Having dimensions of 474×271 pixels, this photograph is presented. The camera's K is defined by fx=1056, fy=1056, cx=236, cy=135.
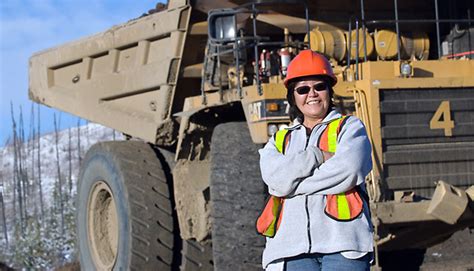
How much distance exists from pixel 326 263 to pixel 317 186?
287 mm

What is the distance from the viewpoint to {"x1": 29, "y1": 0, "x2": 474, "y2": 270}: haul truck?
637cm

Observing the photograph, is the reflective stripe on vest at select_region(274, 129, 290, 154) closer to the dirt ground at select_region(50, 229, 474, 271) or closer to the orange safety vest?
the orange safety vest

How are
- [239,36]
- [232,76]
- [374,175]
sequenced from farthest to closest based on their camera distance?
[232,76], [239,36], [374,175]

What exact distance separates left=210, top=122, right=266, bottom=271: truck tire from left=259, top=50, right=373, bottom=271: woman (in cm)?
266

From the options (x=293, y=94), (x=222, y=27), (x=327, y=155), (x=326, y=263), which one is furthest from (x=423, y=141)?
(x=326, y=263)

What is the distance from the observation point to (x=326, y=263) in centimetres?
392

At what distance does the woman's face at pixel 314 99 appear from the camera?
162 inches

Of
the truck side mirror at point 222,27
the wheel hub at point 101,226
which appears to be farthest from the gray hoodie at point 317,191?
the wheel hub at point 101,226

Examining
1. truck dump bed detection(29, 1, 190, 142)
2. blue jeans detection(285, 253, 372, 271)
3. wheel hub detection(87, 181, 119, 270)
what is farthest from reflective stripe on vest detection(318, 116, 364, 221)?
wheel hub detection(87, 181, 119, 270)

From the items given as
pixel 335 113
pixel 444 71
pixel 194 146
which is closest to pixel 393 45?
pixel 444 71

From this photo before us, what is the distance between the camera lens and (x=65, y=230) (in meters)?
27.2

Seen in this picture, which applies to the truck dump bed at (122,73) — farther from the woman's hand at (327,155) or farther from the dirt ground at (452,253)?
the woman's hand at (327,155)

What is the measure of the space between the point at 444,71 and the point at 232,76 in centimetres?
165

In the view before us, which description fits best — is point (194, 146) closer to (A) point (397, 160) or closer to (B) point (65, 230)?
(A) point (397, 160)
